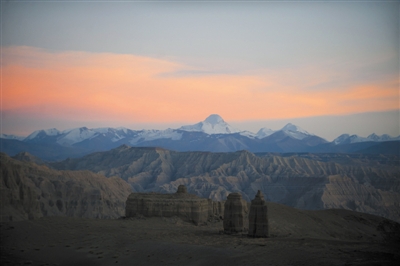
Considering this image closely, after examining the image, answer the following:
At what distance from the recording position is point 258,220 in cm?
4906

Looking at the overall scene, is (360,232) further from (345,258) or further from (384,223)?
(345,258)

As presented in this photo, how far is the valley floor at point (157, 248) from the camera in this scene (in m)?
36.6

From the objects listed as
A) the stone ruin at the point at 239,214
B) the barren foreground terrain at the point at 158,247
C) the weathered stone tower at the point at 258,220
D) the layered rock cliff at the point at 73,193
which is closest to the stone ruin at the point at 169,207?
the barren foreground terrain at the point at 158,247

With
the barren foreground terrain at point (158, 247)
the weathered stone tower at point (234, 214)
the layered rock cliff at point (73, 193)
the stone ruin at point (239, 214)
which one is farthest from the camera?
the layered rock cliff at point (73, 193)

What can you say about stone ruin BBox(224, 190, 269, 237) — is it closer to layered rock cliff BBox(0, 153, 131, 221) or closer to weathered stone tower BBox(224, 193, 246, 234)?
weathered stone tower BBox(224, 193, 246, 234)

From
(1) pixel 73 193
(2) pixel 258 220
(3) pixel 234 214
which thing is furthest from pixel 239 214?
(1) pixel 73 193

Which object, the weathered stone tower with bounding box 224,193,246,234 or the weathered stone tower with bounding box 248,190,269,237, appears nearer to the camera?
the weathered stone tower with bounding box 248,190,269,237

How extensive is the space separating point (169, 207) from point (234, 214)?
12.4m

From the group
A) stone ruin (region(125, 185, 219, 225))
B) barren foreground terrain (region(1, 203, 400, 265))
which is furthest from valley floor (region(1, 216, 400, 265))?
stone ruin (region(125, 185, 219, 225))

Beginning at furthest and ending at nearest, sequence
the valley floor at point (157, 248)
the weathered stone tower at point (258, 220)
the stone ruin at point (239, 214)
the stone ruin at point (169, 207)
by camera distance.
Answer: the stone ruin at point (169, 207) → the stone ruin at point (239, 214) → the weathered stone tower at point (258, 220) → the valley floor at point (157, 248)

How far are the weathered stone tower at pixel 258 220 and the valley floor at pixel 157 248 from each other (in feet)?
4.00

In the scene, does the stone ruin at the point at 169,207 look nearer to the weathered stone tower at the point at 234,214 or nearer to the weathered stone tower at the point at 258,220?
the weathered stone tower at the point at 234,214

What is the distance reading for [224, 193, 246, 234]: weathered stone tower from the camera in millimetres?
51938

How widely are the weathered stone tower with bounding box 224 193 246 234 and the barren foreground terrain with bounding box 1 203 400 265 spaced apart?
1.44 meters
